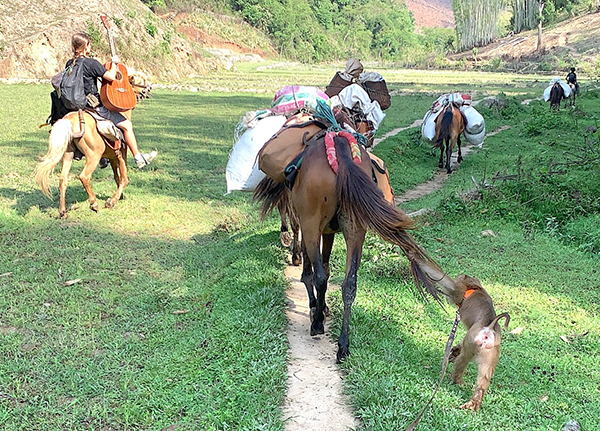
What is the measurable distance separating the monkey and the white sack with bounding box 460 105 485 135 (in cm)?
1072

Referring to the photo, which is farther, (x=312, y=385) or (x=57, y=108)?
(x=57, y=108)

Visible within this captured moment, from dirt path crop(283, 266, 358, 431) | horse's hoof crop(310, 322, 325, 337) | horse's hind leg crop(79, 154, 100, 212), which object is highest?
horse's hind leg crop(79, 154, 100, 212)

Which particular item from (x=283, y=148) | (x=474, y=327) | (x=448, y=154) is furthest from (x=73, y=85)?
(x=448, y=154)

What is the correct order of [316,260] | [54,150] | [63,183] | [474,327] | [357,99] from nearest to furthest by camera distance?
1. [474,327]
2. [316,260]
3. [54,150]
4. [63,183]
5. [357,99]

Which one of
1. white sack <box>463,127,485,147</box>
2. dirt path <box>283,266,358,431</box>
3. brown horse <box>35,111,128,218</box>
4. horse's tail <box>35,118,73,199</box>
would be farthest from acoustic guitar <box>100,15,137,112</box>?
white sack <box>463,127,485,147</box>

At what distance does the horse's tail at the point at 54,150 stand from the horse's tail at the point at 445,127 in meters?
8.79

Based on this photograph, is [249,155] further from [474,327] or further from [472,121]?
[472,121]

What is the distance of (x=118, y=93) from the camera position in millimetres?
8438

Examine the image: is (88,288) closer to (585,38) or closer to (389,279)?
(389,279)

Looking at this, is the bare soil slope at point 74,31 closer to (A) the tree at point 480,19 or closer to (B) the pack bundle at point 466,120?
(B) the pack bundle at point 466,120

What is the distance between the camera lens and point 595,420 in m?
3.92

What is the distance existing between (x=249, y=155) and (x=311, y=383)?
3.16 metres

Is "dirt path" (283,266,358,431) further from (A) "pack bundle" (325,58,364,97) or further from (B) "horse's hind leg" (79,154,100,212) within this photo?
(A) "pack bundle" (325,58,364,97)

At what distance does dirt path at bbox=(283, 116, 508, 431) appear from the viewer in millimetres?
3705
